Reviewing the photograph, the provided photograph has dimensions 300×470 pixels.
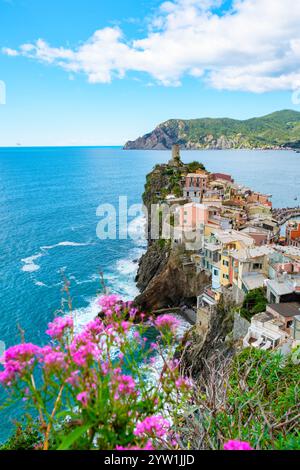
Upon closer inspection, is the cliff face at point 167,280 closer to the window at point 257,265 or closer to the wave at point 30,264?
the window at point 257,265

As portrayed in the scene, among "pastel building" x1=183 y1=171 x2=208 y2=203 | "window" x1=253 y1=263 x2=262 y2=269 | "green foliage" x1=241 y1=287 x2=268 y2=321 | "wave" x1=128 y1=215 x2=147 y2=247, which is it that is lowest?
"wave" x1=128 y1=215 x2=147 y2=247

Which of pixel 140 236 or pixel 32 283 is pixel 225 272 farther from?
pixel 140 236

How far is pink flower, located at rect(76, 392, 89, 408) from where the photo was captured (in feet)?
10.4

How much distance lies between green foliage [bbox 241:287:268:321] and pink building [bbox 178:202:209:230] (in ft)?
45.0

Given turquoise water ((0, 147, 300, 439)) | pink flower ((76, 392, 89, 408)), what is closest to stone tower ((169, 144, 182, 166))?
turquoise water ((0, 147, 300, 439))

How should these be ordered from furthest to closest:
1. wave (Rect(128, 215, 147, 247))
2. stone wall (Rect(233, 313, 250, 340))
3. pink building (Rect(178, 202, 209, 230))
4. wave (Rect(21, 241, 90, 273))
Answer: wave (Rect(128, 215, 147, 247)), wave (Rect(21, 241, 90, 273)), pink building (Rect(178, 202, 209, 230)), stone wall (Rect(233, 313, 250, 340))

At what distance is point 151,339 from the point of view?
27594 mm

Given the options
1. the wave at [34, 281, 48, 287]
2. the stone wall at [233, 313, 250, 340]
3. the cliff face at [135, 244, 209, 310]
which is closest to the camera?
the stone wall at [233, 313, 250, 340]

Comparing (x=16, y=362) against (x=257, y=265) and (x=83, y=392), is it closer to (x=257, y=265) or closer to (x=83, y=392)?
(x=83, y=392)

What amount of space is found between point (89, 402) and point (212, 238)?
92.9ft

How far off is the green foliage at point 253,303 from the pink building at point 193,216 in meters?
13.7

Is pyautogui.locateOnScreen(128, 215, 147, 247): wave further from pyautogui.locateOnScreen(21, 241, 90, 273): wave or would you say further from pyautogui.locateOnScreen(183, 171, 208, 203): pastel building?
pyautogui.locateOnScreen(183, 171, 208, 203): pastel building

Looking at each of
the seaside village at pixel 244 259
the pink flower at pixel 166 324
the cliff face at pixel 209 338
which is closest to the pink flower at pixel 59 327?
the pink flower at pixel 166 324
